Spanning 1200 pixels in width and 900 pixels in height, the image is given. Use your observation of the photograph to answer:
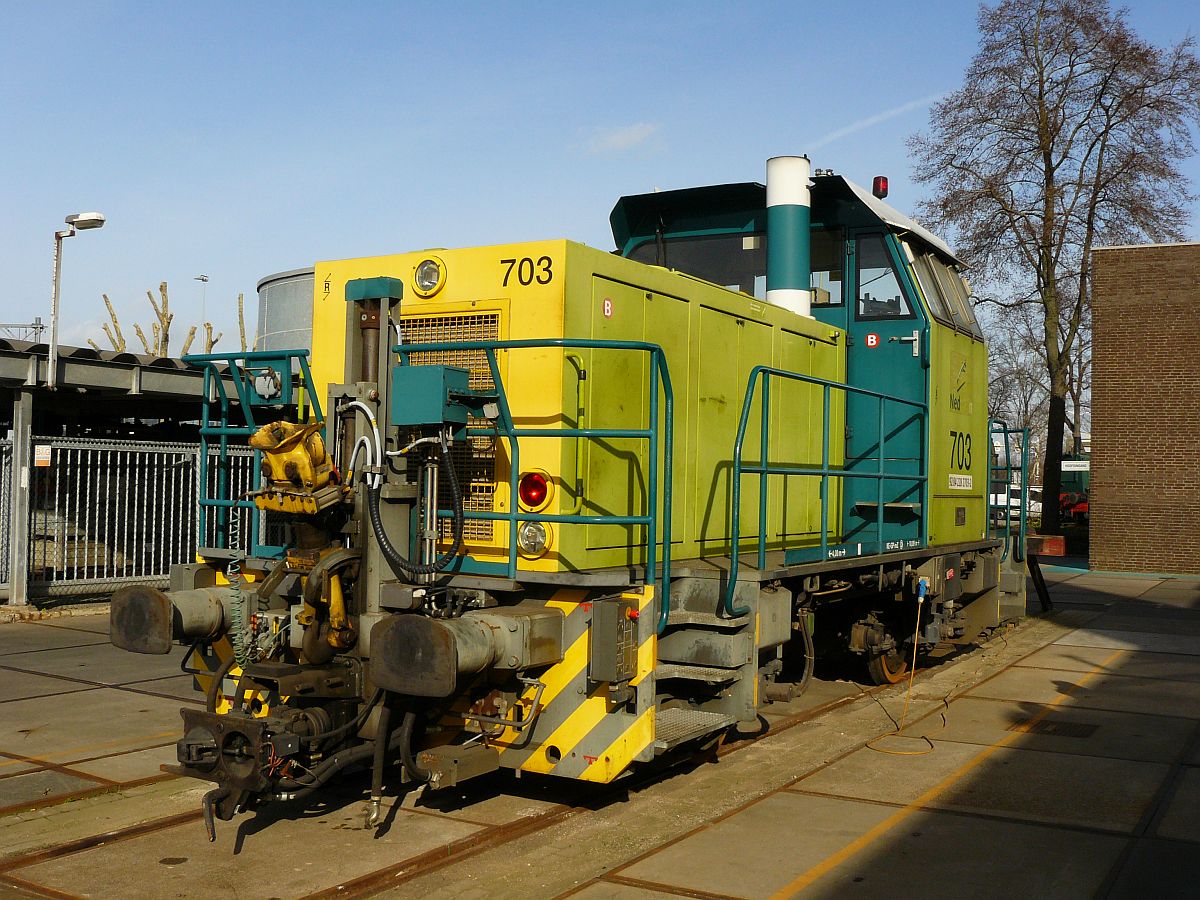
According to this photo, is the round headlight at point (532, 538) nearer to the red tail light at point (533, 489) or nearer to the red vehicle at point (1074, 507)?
the red tail light at point (533, 489)

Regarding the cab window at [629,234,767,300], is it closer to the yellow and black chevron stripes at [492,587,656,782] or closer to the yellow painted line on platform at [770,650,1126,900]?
the yellow painted line on platform at [770,650,1126,900]

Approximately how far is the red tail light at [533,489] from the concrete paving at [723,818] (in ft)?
5.07

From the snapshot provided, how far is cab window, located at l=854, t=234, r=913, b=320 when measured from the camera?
27.8 ft

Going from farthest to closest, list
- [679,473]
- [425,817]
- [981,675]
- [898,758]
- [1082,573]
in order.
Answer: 1. [1082,573]
2. [981,675]
3. [898,758]
4. [679,473]
5. [425,817]

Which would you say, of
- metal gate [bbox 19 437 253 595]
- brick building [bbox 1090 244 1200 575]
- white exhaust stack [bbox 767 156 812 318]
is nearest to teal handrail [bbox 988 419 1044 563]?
white exhaust stack [bbox 767 156 812 318]

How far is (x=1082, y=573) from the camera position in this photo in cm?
2308

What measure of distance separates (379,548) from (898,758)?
3645mm

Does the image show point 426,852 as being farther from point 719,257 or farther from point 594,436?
point 719,257

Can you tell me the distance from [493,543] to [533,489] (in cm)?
41

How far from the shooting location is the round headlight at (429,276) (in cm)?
588

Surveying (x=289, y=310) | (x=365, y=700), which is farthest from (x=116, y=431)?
(x=365, y=700)

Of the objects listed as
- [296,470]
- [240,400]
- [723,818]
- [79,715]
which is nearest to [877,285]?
[723,818]

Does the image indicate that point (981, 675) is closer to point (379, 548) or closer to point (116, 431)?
point (379, 548)

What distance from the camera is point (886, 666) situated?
30.5 ft
